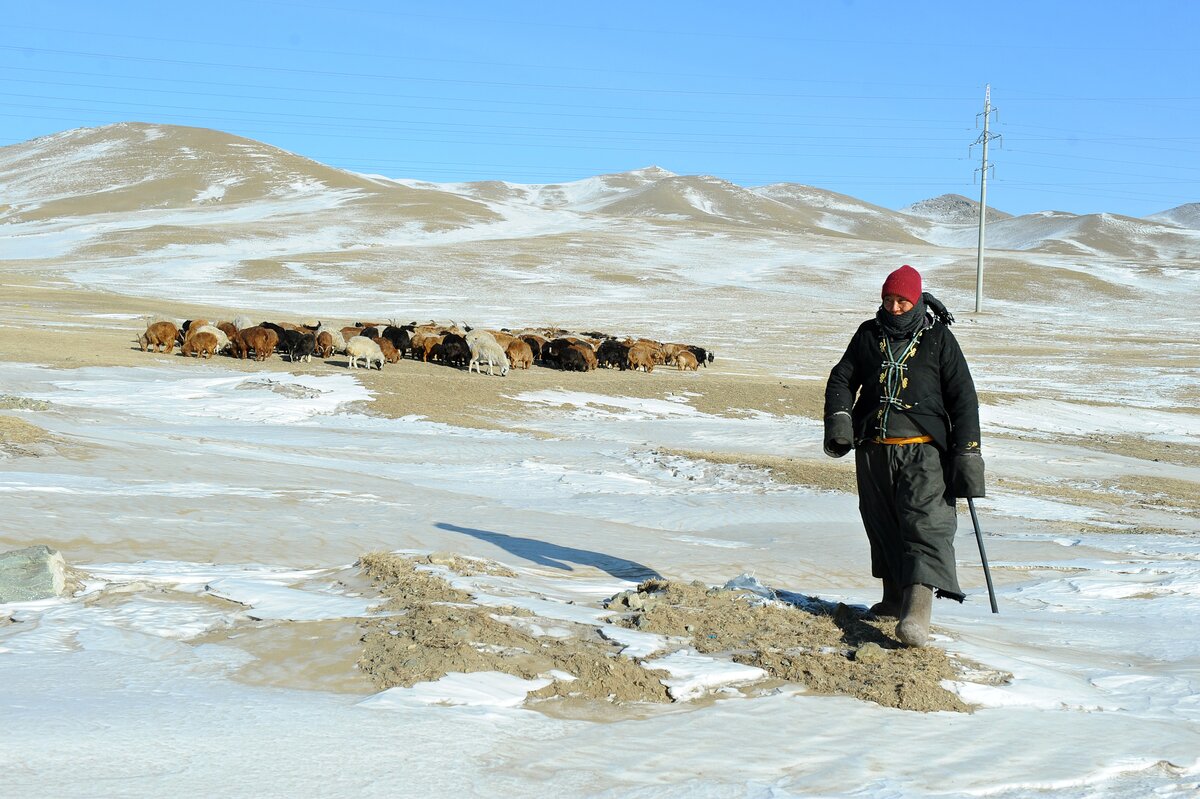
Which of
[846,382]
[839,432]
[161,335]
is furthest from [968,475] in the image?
[161,335]

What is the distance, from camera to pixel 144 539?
7199 mm

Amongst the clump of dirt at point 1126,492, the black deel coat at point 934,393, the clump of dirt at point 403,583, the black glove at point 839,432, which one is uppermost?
the black deel coat at point 934,393

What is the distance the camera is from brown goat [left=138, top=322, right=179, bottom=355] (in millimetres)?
23234

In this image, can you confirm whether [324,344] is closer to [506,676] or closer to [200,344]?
[200,344]

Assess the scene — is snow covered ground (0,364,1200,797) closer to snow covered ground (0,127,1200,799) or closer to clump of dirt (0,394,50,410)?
snow covered ground (0,127,1200,799)

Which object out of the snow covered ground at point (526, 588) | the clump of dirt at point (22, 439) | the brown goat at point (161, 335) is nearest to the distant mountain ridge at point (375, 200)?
the brown goat at point (161, 335)

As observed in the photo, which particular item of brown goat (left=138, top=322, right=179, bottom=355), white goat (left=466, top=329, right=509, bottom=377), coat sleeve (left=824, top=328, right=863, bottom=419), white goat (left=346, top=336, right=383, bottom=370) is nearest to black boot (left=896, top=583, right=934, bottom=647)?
coat sleeve (left=824, top=328, right=863, bottom=419)

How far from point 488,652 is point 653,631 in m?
0.92

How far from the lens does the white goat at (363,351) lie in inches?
901

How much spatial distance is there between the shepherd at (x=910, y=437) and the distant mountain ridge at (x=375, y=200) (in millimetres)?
88978

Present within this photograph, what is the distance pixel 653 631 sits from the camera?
5.25 metres

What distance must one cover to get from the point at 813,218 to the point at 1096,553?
174020 mm

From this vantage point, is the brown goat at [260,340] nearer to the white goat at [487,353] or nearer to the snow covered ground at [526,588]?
the snow covered ground at [526,588]

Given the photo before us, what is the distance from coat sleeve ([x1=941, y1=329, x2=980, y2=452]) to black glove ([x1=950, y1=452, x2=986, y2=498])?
5cm
